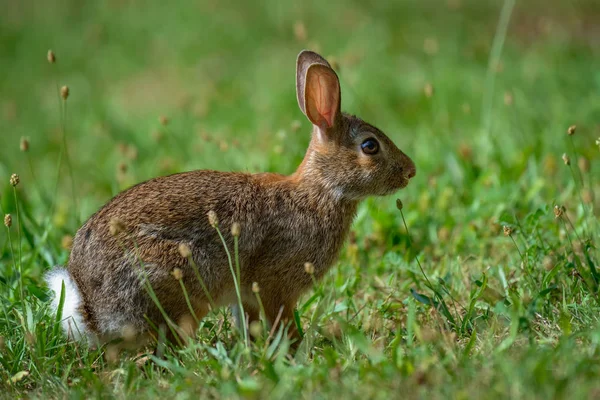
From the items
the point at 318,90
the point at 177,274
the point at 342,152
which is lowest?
the point at 177,274

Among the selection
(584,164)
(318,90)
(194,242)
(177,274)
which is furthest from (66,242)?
(584,164)

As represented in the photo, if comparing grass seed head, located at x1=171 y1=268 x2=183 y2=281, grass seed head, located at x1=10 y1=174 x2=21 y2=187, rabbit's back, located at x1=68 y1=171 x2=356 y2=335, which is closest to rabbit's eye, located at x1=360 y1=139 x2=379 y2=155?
rabbit's back, located at x1=68 y1=171 x2=356 y2=335

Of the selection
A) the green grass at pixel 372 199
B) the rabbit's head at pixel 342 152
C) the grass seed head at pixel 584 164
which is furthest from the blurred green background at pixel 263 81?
the rabbit's head at pixel 342 152

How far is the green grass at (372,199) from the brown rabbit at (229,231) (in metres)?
0.19

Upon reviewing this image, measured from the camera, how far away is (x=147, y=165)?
6953 mm

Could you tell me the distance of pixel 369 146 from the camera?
446 centimetres

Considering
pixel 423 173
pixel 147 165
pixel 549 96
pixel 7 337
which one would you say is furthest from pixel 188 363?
pixel 549 96

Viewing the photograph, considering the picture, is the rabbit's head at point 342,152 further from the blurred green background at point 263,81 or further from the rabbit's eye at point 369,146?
the blurred green background at point 263,81

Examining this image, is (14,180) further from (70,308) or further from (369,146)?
(369,146)

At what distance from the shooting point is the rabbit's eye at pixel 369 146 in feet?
14.6

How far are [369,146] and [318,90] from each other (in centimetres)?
39

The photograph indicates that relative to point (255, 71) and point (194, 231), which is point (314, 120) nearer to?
point (194, 231)

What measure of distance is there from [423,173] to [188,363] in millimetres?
2942

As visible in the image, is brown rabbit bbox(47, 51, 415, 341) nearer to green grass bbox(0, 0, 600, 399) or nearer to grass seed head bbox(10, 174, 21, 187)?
green grass bbox(0, 0, 600, 399)
